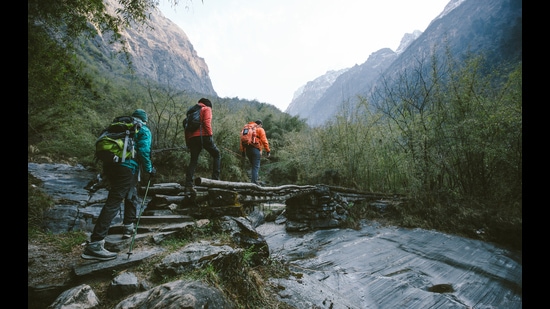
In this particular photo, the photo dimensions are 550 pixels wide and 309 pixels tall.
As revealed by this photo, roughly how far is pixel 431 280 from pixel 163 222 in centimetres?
466

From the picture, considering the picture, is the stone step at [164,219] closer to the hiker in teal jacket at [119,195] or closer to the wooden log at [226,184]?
the hiker in teal jacket at [119,195]

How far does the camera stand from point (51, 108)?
21.2 ft

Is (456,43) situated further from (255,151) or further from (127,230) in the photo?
(127,230)

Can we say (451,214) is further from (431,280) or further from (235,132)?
(235,132)

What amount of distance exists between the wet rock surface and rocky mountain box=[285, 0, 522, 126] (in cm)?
472

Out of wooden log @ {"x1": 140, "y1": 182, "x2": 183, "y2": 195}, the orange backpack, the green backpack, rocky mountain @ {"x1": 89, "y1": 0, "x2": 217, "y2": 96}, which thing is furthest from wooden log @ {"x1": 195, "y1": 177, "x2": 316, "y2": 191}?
rocky mountain @ {"x1": 89, "y1": 0, "x2": 217, "y2": 96}

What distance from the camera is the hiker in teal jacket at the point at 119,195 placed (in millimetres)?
2662

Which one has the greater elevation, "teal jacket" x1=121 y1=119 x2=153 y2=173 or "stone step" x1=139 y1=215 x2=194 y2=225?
"teal jacket" x1=121 y1=119 x2=153 y2=173

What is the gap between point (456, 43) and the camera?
203ft

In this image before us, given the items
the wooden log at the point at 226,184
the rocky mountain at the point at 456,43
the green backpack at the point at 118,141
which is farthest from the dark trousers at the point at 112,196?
the rocky mountain at the point at 456,43

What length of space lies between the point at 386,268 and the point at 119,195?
4555 millimetres

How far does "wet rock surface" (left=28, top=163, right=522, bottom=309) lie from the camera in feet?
11.0

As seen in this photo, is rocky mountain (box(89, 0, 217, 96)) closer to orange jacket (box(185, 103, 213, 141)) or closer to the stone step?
orange jacket (box(185, 103, 213, 141))

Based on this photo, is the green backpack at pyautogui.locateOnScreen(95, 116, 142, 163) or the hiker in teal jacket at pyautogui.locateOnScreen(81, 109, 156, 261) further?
the green backpack at pyautogui.locateOnScreen(95, 116, 142, 163)
